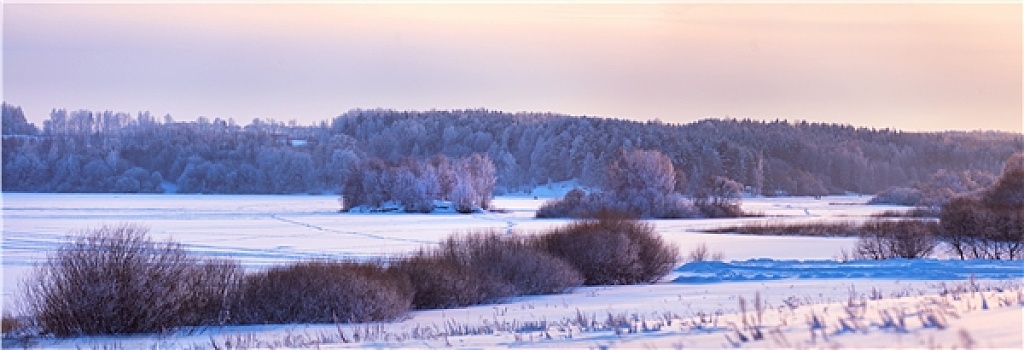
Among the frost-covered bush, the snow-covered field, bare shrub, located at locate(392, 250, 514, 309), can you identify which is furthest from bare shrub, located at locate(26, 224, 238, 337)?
the frost-covered bush

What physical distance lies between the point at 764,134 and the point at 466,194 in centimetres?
10796

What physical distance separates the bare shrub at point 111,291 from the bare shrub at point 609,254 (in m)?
12.3

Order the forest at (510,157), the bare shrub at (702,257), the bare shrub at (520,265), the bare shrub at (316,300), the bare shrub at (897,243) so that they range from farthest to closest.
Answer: the forest at (510,157)
the bare shrub at (897,243)
the bare shrub at (702,257)
the bare shrub at (520,265)
the bare shrub at (316,300)

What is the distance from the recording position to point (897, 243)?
36.8 metres

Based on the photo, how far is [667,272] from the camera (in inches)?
1255

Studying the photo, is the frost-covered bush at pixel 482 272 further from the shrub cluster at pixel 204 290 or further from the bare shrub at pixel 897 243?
the bare shrub at pixel 897 243

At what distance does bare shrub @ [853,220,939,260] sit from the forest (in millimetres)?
110337

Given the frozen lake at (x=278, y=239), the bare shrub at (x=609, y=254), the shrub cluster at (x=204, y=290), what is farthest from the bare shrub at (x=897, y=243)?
the shrub cluster at (x=204, y=290)

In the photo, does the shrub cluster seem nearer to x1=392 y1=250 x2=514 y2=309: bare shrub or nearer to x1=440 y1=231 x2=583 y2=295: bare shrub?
x1=392 y1=250 x2=514 y2=309: bare shrub

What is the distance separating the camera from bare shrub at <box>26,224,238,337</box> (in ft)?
63.7

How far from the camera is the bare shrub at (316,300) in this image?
20812 millimetres

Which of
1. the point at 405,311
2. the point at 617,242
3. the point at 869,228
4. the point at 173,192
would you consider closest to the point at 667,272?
the point at 617,242

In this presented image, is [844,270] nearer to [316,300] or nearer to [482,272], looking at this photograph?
[482,272]

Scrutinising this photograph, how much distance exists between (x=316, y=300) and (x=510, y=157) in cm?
15371
